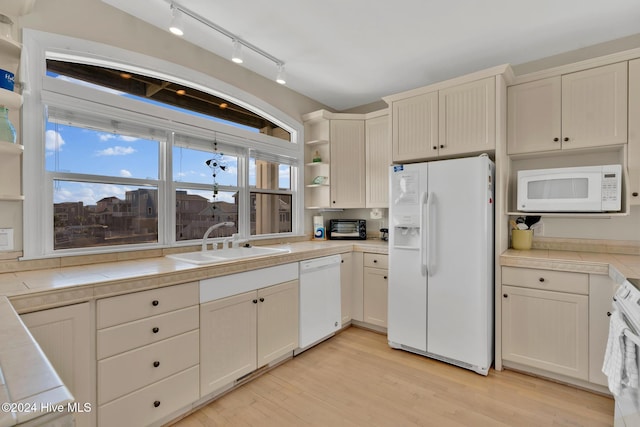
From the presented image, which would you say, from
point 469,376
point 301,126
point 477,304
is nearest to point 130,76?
point 301,126

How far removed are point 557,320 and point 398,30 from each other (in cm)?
256

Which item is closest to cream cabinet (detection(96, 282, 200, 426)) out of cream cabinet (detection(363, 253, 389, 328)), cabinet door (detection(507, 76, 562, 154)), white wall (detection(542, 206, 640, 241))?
cream cabinet (detection(363, 253, 389, 328))

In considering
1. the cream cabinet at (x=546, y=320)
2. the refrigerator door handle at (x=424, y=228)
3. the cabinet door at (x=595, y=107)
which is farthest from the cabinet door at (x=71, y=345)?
the cabinet door at (x=595, y=107)

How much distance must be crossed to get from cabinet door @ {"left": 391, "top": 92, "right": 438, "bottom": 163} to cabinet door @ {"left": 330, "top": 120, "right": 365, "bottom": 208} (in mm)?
703

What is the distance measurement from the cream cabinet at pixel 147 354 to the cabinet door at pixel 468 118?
95.6 inches

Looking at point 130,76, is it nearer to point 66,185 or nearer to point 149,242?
point 66,185

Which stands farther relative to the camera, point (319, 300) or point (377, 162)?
point (377, 162)

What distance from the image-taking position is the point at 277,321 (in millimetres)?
2545

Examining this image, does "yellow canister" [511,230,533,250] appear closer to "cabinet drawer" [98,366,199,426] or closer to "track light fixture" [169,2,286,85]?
"track light fixture" [169,2,286,85]

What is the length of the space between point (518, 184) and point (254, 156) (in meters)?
2.54

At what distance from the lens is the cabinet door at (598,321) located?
2139mm

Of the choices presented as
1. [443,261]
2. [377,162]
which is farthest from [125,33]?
[443,261]

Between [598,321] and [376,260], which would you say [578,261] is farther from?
[376,260]

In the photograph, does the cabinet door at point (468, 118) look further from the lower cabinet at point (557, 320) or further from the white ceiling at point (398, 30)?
the lower cabinet at point (557, 320)
